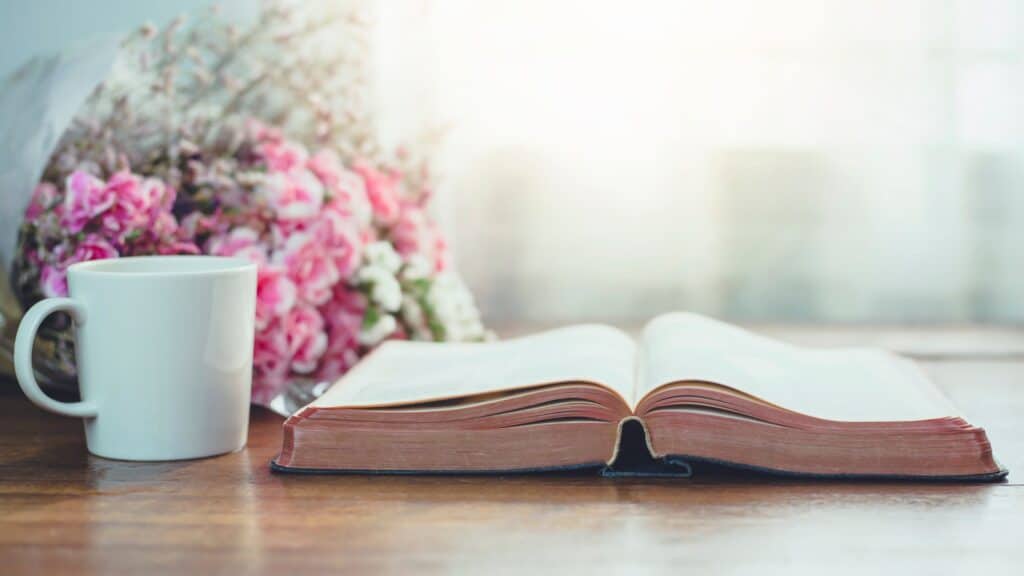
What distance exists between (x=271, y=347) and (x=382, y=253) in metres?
0.16

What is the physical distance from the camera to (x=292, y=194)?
1.06 m

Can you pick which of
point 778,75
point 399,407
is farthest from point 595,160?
point 399,407

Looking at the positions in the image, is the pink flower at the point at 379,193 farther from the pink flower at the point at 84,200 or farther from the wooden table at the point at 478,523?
the wooden table at the point at 478,523

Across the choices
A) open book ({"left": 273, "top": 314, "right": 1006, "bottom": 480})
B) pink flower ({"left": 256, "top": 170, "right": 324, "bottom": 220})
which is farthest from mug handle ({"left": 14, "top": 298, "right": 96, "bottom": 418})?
pink flower ({"left": 256, "top": 170, "right": 324, "bottom": 220})

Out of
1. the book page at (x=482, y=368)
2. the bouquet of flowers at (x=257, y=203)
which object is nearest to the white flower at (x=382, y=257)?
the bouquet of flowers at (x=257, y=203)

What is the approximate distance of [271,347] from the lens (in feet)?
3.35

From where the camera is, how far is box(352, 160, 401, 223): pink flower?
1.18 meters

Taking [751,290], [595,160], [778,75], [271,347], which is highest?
[778,75]

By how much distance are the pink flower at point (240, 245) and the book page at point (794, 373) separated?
367 millimetres

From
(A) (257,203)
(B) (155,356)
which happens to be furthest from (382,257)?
(B) (155,356)

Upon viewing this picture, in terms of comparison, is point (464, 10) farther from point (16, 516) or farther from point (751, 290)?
point (16, 516)

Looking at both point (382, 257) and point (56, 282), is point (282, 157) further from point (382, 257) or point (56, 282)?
point (56, 282)

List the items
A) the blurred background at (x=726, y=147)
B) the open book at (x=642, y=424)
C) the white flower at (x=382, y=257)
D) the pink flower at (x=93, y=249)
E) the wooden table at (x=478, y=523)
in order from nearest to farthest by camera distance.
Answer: the wooden table at (x=478, y=523) < the open book at (x=642, y=424) < the pink flower at (x=93, y=249) < the white flower at (x=382, y=257) < the blurred background at (x=726, y=147)

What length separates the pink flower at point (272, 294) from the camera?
3.32 feet
